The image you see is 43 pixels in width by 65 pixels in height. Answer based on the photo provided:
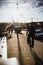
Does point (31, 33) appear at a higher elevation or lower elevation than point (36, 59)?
higher

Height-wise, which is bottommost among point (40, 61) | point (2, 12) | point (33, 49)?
point (40, 61)

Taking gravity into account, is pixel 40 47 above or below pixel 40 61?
above

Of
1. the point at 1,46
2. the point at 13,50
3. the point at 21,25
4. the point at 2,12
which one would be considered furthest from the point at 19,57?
the point at 2,12

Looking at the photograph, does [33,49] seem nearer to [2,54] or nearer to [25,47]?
[25,47]

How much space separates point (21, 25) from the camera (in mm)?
2299

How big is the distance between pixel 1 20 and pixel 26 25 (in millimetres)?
322

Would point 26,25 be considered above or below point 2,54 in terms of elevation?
above

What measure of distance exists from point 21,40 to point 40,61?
0.37 metres

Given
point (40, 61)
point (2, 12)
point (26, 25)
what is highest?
point (2, 12)

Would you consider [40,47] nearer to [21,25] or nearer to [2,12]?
[21,25]

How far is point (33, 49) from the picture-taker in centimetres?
231

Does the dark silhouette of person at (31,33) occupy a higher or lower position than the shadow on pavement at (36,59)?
higher

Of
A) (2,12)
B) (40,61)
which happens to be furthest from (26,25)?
(40,61)

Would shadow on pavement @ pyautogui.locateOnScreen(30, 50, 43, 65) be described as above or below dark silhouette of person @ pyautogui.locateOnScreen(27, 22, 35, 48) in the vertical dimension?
below
